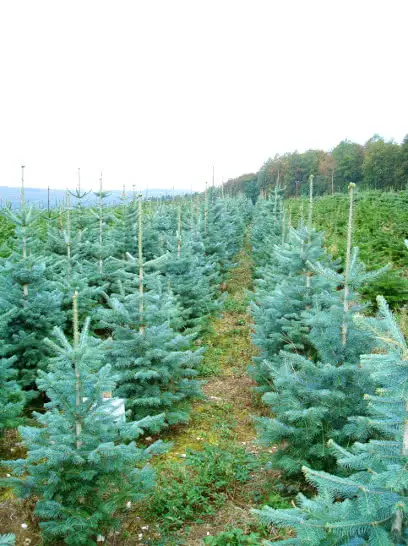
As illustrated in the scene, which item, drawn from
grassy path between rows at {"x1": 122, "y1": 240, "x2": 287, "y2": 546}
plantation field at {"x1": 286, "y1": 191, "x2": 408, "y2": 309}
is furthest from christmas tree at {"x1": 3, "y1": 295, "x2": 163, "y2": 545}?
plantation field at {"x1": 286, "y1": 191, "x2": 408, "y2": 309}

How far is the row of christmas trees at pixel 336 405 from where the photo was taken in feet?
8.69

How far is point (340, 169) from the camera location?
186 ft

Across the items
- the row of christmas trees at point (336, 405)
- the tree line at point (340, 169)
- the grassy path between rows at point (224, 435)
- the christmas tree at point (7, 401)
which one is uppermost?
the tree line at point (340, 169)

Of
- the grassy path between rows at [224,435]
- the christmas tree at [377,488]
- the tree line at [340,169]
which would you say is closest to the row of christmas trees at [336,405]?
the christmas tree at [377,488]

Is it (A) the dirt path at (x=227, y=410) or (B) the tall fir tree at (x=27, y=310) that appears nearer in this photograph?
(A) the dirt path at (x=227, y=410)

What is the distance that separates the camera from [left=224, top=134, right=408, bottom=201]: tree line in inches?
1813

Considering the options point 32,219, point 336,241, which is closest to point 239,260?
point 336,241

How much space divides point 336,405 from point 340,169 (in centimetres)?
5575

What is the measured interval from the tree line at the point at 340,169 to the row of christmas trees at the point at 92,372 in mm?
26262

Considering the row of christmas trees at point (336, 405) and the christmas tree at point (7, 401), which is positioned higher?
the row of christmas trees at point (336, 405)

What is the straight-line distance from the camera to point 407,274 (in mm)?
14000

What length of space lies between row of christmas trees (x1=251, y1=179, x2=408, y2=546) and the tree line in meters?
28.5

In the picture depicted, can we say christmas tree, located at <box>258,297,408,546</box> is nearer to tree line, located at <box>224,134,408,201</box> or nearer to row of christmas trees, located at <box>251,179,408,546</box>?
row of christmas trees, located at <box>251,179,408,546</box>

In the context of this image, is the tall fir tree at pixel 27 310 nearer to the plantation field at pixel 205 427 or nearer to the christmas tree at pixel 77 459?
the plantation field at pixel 205 427
